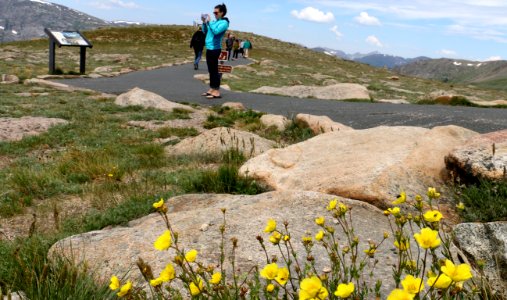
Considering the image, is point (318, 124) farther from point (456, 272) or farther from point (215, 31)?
point (456, 272)

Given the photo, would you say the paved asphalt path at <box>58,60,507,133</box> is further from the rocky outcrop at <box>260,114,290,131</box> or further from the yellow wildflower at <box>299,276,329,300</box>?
the yellow wildflower at <box>299,276,329,300</box>

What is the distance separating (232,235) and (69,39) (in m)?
26.2

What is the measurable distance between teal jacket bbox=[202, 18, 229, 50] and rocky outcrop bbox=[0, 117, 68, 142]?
5.12m

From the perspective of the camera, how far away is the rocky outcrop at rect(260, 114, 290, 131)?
11.0 meters

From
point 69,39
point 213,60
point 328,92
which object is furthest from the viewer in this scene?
point 69,39

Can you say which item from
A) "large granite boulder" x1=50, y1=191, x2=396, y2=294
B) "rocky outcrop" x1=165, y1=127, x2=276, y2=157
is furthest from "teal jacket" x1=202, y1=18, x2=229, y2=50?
"large granite boulder" x1=50, y1=191, x2=396, y2=294

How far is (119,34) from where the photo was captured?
243ft

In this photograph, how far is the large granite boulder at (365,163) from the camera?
15.4 feet

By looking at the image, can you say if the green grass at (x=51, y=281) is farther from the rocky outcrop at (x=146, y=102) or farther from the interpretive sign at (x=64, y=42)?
the interpretive sign at (x=64, y=42)

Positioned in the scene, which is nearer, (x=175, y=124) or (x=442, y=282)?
(x=442, y=282)

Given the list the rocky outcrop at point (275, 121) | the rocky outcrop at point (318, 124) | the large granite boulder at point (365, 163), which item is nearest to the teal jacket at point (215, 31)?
the rocky outcrop at point (275, 121)

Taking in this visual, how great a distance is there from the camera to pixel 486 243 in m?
3.20

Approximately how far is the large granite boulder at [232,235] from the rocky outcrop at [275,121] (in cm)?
634

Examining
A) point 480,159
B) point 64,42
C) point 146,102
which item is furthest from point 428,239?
point 64,42
